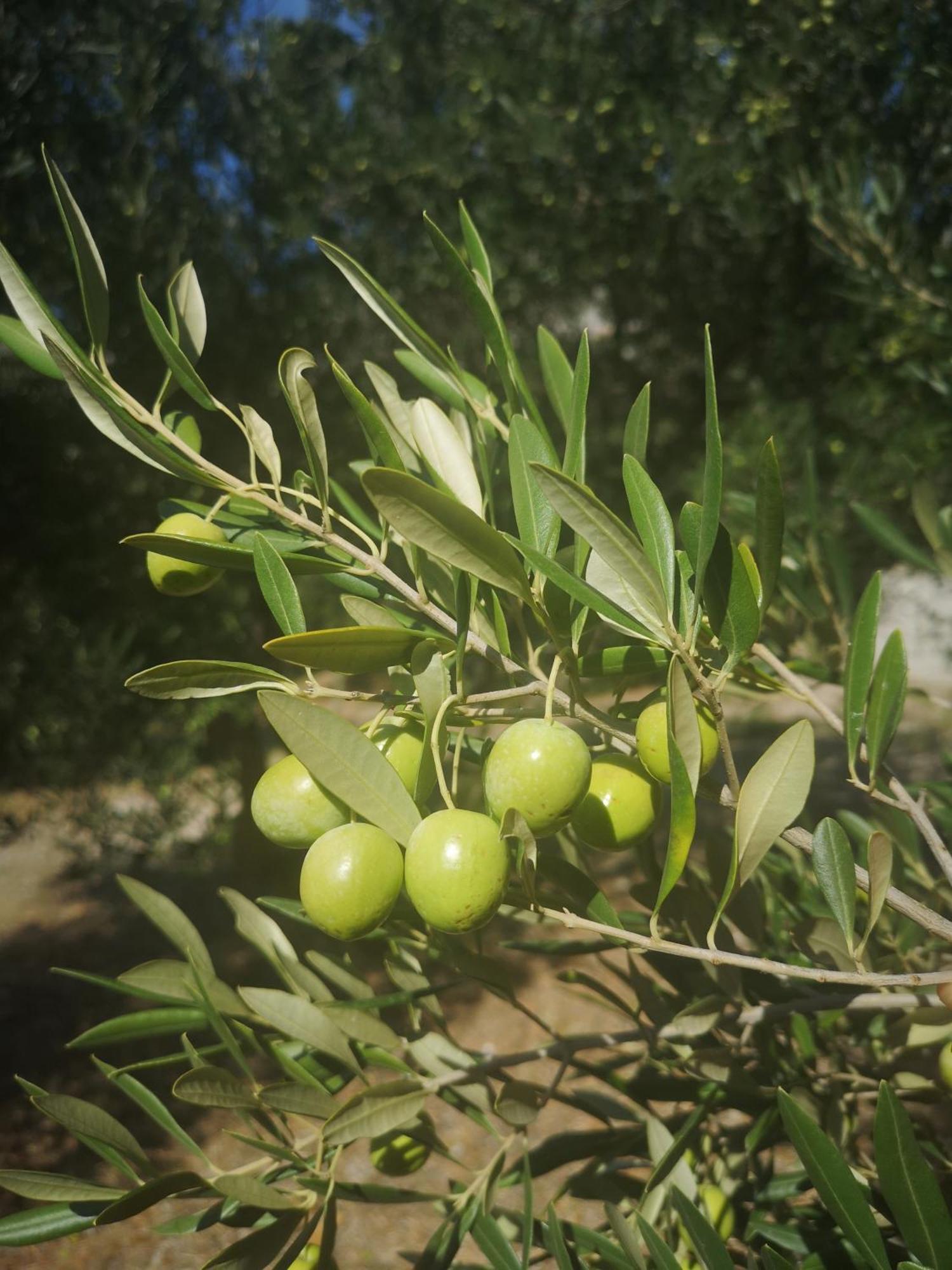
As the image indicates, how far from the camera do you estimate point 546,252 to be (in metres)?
4.89

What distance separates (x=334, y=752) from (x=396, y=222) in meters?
5.15

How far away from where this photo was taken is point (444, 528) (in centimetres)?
56

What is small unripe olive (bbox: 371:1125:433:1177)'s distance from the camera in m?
1.01

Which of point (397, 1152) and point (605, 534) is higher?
point (605, 534)

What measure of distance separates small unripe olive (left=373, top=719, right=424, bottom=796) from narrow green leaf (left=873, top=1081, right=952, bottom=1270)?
0.39 metres

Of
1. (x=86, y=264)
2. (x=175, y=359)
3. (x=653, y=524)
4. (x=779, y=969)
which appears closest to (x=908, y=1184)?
(x=779, y=969)

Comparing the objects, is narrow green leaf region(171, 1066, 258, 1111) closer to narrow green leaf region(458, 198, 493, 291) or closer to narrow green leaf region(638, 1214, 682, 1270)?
narrow green leaf region(638, 1214, 682, 1270)

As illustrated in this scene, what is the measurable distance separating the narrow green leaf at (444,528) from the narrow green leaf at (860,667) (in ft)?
1.08

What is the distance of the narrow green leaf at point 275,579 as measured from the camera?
65 centimetres

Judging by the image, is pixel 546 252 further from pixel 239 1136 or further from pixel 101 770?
pixel 239 1136

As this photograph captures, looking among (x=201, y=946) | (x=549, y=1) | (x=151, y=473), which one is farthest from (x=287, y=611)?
(x=549, y=1)

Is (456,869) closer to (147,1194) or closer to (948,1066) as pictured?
(147,1194)

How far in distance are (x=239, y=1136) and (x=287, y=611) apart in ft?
1.62

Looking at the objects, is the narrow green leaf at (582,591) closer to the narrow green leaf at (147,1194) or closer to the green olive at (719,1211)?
the narrow green leaf at (147,1194)
